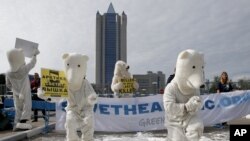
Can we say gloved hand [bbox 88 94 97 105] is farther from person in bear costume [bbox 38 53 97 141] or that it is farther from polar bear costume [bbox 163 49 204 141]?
polar bear costume [bbox 163 49 204 141]

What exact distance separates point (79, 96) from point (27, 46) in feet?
12.7

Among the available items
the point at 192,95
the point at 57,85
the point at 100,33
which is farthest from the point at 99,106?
the point at 100,33

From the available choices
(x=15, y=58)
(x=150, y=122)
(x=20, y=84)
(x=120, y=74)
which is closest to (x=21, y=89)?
(x=20, y=84)

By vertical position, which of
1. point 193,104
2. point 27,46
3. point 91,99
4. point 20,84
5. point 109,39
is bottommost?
point 193,104

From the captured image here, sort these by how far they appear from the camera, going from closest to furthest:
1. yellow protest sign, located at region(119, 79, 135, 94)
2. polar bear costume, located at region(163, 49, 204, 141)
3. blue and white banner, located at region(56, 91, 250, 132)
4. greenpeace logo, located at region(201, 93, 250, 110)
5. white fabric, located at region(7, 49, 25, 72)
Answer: polar bear costume, located at region(163, 49, 204, 141)
white fabric, located at region(7, 49, 25, 72)
blue and white banner, located at region(56, 91, 250, 132)
greenpeace logo, located at region(201, 93, 250, 110)
yellow protest sign, located at region(119, 79, 135, 94)

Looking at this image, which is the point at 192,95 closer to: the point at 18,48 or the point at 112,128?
the point at 112,128

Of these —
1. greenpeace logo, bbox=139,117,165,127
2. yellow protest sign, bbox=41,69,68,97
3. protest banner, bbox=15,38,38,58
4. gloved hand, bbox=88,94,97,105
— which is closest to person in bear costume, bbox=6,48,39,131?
protest banner, bbox=15,38,38,58

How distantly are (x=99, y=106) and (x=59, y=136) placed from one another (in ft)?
5.02

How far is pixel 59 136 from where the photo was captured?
1020 centimetres

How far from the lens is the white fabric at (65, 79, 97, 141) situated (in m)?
7.38

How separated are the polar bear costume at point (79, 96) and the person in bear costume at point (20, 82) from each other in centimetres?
354

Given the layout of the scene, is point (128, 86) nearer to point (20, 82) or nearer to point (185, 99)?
point (20, 82)

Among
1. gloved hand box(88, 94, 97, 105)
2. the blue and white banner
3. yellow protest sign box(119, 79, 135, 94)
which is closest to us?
gloved hand box(88, 94, 97, 105)

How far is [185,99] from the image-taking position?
22.1ft
